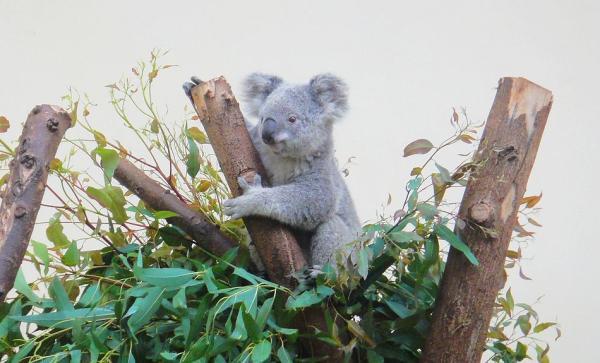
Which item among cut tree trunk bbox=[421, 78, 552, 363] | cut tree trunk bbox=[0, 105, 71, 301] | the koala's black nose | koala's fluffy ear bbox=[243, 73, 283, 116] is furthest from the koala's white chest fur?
cut tree trunk bbox=[0, 105, 71, 301]

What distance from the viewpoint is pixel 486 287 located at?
1.64 metres

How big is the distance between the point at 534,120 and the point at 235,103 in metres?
0.77

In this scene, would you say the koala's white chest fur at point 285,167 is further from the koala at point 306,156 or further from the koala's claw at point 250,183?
the koala's claw at point 250,183

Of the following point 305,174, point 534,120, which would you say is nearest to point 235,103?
point 305,174

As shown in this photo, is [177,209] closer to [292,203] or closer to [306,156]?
[292,203]

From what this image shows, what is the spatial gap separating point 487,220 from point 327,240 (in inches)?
21.4

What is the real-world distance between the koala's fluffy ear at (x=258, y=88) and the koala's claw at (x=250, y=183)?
1.72ft

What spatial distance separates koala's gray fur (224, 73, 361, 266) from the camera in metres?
2.00

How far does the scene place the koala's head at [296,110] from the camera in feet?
6.75

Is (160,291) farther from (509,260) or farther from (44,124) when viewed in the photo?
(509,260)

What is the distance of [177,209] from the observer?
178 cm

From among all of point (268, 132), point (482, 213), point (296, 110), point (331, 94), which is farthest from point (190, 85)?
point (482, 213)

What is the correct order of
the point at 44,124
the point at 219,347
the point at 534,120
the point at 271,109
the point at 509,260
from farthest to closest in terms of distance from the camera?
the point at 271,109
the point at 509,260
the point at 534,120
the point at 44,124
the point at 219,347

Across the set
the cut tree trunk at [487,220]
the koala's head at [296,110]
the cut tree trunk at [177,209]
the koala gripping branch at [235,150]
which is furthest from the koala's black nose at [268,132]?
the cut tree trunk at [487,220]
